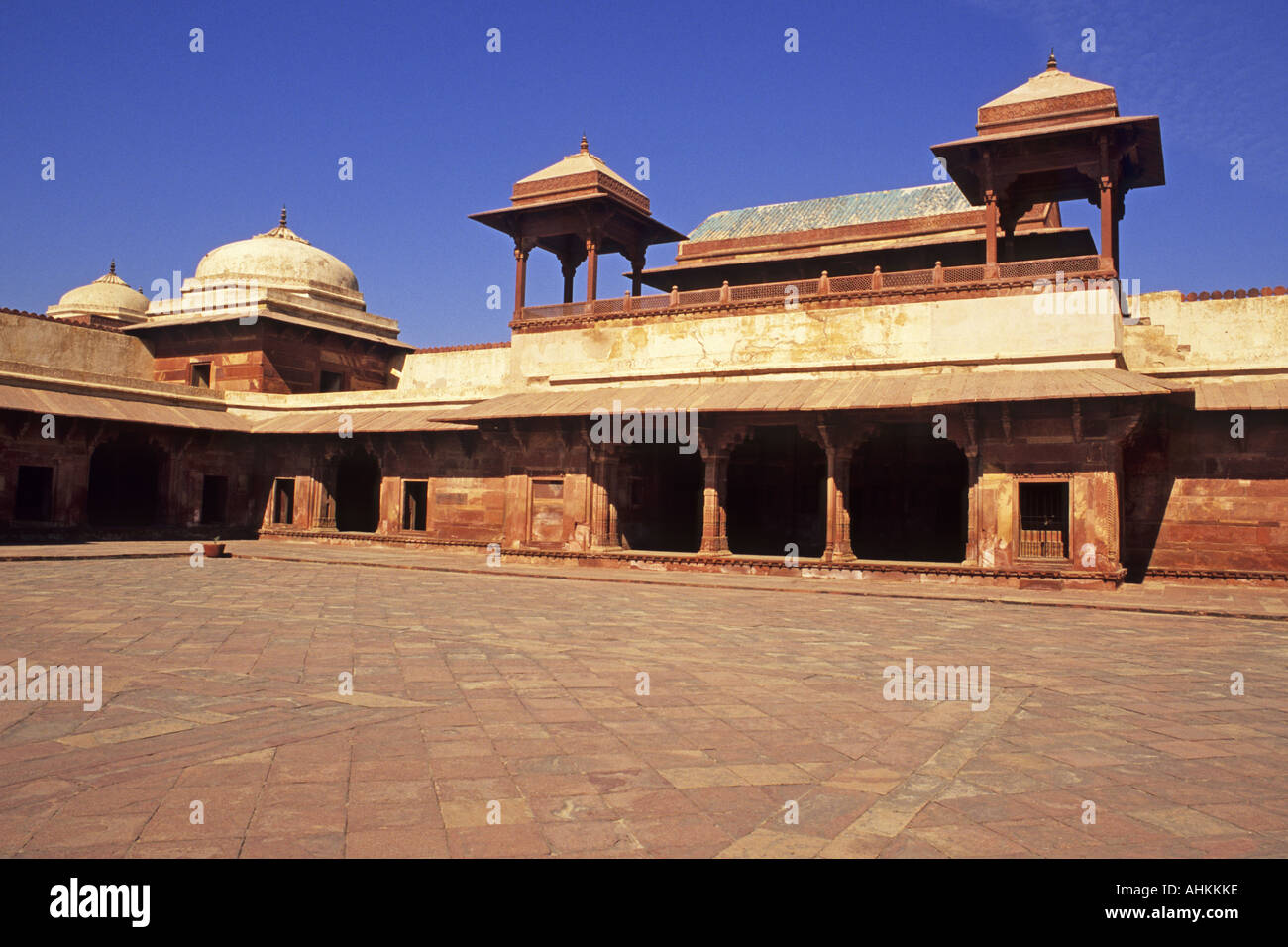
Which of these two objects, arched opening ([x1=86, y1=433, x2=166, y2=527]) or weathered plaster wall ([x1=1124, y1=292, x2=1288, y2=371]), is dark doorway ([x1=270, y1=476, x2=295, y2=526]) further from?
weathered plaster wall ([x1=1124, y1=292, x2=1288, y2=371])

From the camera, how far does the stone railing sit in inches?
614

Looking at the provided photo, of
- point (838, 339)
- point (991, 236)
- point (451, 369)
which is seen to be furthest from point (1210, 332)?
point (451, 369)

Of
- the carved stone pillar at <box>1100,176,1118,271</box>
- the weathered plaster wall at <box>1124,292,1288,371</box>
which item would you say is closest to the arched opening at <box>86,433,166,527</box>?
the carved stone pillar at <box>1100,176,1118,271</box>

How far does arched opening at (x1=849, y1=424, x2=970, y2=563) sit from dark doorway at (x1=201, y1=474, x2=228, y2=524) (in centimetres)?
1575

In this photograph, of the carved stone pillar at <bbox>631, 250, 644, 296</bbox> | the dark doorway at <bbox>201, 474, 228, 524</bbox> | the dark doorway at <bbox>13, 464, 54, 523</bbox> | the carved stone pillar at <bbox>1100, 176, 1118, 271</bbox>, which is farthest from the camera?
the dark doorway at <bbox>201, 474, 228, 524</bbox>

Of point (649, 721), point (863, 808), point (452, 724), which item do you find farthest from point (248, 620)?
point (863, 808)

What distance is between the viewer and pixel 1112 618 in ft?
36.7

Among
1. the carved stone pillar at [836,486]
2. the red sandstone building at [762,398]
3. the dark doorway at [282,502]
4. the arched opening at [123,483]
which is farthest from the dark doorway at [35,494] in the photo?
the carved stone pillar at [836,486]

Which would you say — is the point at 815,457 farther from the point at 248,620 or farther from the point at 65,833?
the point at 65,833

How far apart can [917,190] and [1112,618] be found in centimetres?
→ 1496

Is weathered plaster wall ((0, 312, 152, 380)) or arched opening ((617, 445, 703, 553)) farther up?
weathered plaster wall ((0, 312, 152, 380))

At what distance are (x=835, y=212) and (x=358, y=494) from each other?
15.8 m

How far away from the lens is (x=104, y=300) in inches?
1275

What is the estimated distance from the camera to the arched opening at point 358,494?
26953mm
